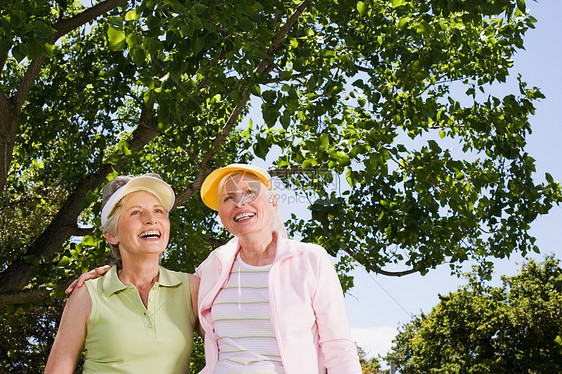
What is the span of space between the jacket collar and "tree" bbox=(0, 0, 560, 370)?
7.65 ft

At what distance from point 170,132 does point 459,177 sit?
3766mm

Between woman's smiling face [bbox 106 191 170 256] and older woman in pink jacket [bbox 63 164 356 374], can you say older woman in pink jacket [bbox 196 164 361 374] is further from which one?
woman's smiling face [bbox 106 191 170 256]

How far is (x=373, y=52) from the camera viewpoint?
322 inches

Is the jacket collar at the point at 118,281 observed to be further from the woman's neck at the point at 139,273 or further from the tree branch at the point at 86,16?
the tree branch at the point at 86,16

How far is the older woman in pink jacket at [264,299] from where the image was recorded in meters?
2.65

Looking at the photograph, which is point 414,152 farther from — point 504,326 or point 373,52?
point 504,326

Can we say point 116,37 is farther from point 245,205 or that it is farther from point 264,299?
point 264,299

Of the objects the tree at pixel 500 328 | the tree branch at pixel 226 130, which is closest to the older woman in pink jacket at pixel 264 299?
the tree branch at pixel 226 130

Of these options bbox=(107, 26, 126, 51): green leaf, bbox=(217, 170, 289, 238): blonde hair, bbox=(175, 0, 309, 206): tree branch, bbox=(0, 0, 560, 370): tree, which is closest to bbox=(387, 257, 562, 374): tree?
bbox=(0, 0, 560, 370): tree

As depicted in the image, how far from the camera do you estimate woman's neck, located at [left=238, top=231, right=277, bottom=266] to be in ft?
9.60

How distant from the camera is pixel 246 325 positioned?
2.73 metres

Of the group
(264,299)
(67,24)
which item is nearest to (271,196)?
(264,299)

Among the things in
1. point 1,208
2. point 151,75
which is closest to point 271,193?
point 151,75

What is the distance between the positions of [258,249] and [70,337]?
35.5 inches
